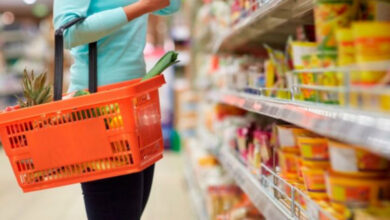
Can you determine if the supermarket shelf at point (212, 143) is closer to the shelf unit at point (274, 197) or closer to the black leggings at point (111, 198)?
the shelf unit at point (274, 197)

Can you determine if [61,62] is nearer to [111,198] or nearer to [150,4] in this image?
[150,4]

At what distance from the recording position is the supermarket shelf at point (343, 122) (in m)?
0.76

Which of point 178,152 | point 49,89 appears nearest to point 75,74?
point 49,89

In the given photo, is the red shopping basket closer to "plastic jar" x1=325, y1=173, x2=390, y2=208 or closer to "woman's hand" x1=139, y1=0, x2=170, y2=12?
"woman's hand" x1=139, y1=0, x2=170, y2=12

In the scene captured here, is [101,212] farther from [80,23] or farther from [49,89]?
[80,23]

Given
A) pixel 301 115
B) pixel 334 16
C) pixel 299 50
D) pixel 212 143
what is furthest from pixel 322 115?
pixel 212 143

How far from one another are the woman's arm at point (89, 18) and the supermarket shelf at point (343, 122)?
21.7 inches

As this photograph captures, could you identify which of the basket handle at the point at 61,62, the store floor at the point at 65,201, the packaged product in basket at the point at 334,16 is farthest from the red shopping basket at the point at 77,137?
the store floor at the point at 65,201

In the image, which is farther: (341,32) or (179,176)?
(179,176)

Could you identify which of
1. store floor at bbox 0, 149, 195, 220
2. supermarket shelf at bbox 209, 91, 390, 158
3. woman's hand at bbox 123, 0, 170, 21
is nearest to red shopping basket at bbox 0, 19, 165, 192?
woman's hand at bbox 123, 0, 170, 21

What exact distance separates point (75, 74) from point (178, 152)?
4914mm

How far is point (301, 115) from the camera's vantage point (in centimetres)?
117

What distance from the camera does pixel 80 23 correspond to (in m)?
1.35

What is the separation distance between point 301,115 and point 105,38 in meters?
0.70
